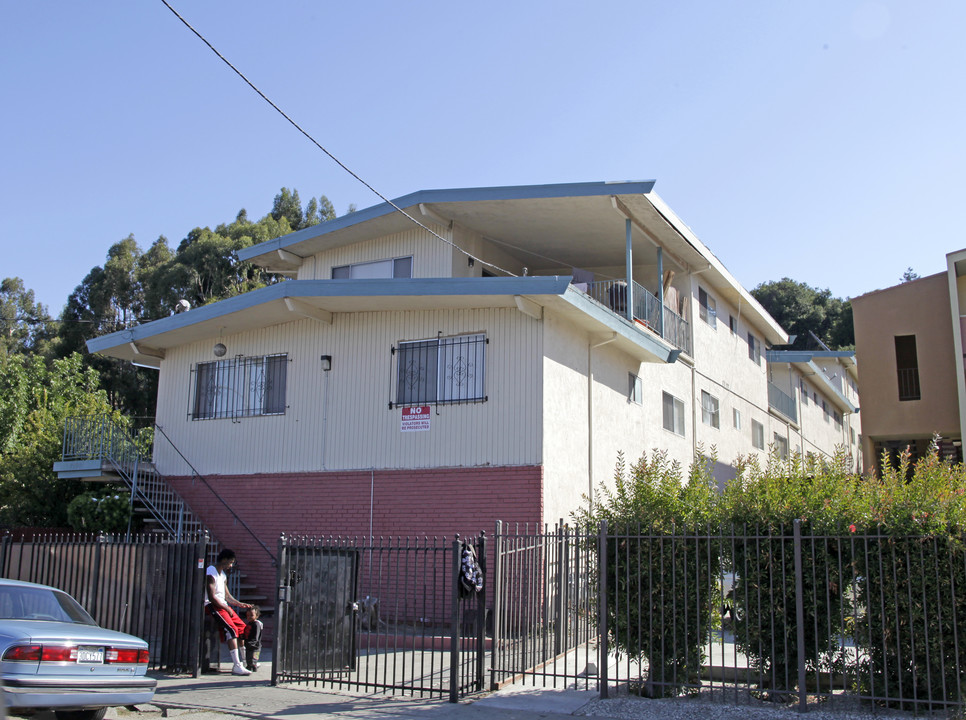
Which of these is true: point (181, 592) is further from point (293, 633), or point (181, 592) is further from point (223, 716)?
point (223, 716)

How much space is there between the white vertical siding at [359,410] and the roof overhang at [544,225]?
2752mm

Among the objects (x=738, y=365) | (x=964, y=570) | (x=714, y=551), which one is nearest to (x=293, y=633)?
(x=714, y=551)

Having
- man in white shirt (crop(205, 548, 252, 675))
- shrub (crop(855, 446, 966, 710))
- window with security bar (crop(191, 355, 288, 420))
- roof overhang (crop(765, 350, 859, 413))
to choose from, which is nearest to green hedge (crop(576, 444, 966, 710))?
shrub (crop(855, 446, 966, 710))

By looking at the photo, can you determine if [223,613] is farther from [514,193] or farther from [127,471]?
[514,193]

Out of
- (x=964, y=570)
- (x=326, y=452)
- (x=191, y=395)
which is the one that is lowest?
(x=964, y=570)

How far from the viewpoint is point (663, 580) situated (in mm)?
9547

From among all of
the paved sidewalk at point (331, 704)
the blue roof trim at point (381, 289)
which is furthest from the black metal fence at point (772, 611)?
the blue roof trim at point (381, 289)

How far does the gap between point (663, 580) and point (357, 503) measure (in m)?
8.02

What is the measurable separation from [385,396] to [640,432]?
578 cm

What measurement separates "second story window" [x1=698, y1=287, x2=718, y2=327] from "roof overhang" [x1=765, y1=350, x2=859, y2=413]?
753 cm

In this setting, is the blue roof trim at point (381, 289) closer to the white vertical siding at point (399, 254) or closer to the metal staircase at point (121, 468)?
the metal staircase at point (121, 468)

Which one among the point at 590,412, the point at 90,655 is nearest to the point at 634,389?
the point at 590,412

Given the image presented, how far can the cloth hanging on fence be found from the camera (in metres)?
9.92

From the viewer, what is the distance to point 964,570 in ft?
27.4
